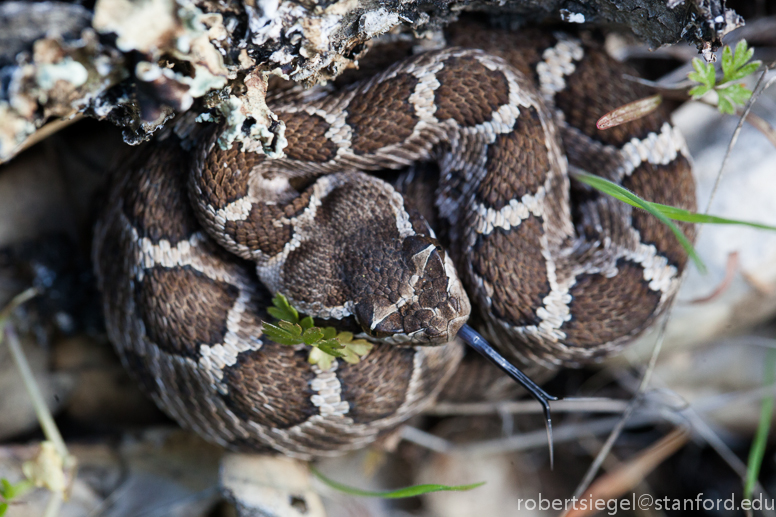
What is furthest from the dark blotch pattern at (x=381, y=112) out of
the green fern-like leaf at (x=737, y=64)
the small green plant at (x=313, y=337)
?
the green fern-like leaf at (x=737, y=64)

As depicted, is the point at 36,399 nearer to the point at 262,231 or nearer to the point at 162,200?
the point at 162,200

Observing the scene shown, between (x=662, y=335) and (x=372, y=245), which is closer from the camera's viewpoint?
(x=372, y=245)

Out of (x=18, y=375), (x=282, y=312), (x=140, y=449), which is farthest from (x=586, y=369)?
(x=18, y=375)

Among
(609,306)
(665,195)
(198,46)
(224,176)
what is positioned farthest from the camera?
(665,195)

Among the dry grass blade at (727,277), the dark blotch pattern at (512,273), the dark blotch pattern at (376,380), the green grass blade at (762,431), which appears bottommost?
the green grass blade at (762,431)

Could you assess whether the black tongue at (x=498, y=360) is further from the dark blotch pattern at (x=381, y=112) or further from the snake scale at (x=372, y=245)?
the dark blotch pattern at (x=381, y=112)

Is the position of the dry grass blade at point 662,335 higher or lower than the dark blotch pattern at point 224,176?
lower

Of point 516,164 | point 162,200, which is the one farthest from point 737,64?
point 162,200
